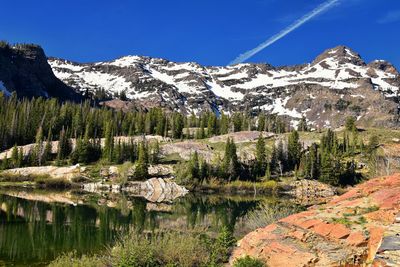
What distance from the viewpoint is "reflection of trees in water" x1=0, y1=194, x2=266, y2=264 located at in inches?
1320

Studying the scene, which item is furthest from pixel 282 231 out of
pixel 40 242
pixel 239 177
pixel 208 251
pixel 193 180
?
pixel 239 177

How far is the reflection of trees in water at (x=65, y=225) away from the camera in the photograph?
110 ft

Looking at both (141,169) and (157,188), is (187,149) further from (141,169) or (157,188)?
(157,188)

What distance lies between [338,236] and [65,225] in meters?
37.9

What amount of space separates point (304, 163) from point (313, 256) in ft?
411

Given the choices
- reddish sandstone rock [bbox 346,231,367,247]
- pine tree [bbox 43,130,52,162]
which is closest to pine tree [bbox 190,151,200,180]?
pine tree [bbox 43,130,52,162]

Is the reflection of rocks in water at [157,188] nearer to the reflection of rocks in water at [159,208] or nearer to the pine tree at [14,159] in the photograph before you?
the reflection of rocks in water at [159,208]

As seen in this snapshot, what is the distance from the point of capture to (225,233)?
23.9 metres

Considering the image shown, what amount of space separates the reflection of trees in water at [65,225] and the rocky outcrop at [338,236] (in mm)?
11016

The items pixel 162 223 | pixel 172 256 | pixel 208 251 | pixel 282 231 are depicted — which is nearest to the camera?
pixel 282 231

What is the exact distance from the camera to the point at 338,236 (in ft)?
54.8

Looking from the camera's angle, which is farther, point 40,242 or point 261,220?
point 40,242

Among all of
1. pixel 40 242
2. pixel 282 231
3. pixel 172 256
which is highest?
pixel 282 231

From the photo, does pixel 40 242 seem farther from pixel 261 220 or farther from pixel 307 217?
pixel 307 217
